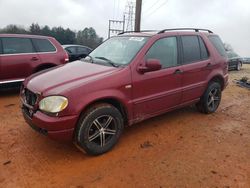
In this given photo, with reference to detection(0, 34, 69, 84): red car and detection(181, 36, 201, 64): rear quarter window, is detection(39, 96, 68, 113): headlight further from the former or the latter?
detection(0, 34, 69, 84): red car

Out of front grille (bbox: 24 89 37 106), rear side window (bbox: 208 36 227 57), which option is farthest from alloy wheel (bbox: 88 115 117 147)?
rear side window (bbox: 208 36 227 57)

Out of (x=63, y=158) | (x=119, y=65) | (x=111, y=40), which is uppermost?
(x=111, y=40)

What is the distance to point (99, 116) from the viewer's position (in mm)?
3629

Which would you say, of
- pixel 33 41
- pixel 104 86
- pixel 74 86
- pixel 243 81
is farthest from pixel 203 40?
pixel 243 81

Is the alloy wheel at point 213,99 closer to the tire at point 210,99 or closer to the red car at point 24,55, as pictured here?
the tire at point 210,99

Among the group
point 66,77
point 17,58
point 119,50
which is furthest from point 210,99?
point 17,58

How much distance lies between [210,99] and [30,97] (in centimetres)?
390

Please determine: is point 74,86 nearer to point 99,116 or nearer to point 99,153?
point 99,116

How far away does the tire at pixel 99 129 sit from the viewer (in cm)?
350

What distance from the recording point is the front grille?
363 centimetres

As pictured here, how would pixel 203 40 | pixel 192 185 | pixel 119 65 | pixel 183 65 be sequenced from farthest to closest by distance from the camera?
pixel 203 40 < pixel 183 65 < pixel 119 65 < pixel 192 185

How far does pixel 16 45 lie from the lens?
7008 millimetres

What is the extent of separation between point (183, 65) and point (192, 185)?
7.93ft

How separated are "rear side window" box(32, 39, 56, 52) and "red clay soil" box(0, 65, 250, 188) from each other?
281cm
